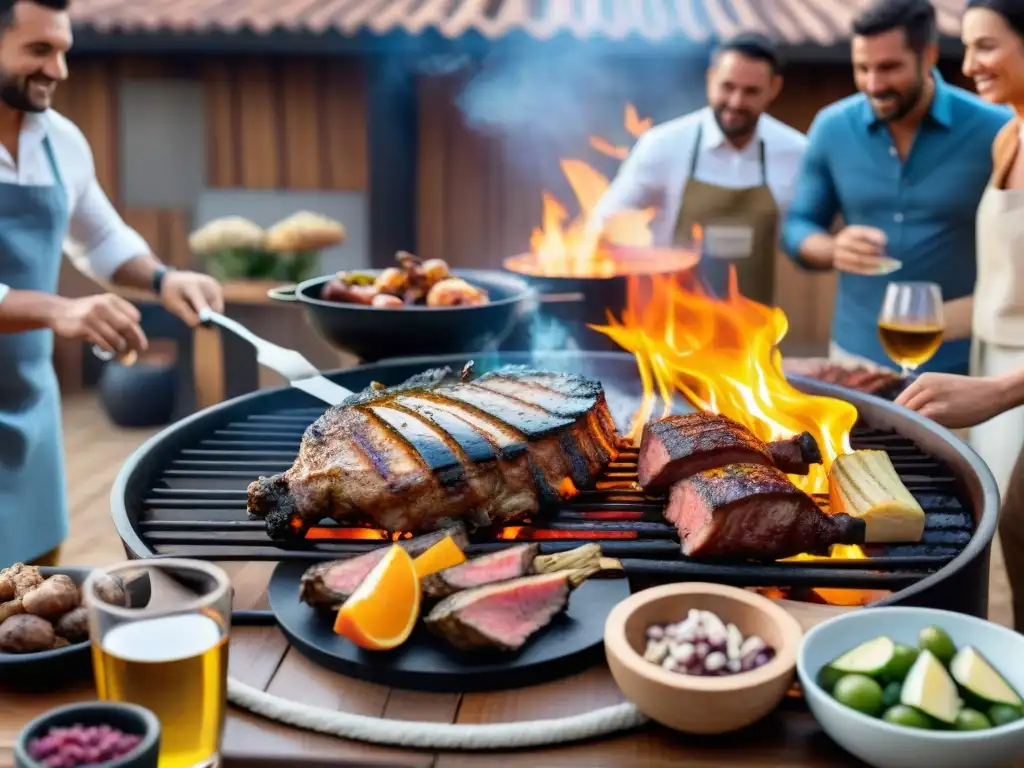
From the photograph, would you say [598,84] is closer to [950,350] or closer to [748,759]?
[950,350]

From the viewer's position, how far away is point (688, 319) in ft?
12.9

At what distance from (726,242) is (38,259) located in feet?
13.5

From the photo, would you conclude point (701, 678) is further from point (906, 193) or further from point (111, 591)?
point (906, 193)

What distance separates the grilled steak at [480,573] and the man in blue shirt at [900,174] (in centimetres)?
391

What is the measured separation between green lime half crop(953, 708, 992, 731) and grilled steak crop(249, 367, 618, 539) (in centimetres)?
117

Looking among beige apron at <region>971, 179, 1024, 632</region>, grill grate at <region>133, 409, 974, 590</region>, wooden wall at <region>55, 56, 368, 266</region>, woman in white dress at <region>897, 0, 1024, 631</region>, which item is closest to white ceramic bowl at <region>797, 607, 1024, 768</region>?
grill grate at <region>133, 409, 974, 590</region>

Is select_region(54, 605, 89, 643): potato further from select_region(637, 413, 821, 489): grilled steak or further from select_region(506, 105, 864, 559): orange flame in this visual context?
select_region(506, 105, 864, 559): orange flame

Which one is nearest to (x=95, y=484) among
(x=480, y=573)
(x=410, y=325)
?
(x=410, y=325)

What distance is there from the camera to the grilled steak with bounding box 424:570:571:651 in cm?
198

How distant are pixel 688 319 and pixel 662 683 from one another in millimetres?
2344

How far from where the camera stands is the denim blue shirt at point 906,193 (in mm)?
5988

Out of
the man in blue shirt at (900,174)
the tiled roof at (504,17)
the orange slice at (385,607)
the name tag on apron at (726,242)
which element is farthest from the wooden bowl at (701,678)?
the tiled roof at (504,17)

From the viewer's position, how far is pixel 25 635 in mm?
2033

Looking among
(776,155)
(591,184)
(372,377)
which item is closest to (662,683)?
(372,377)
